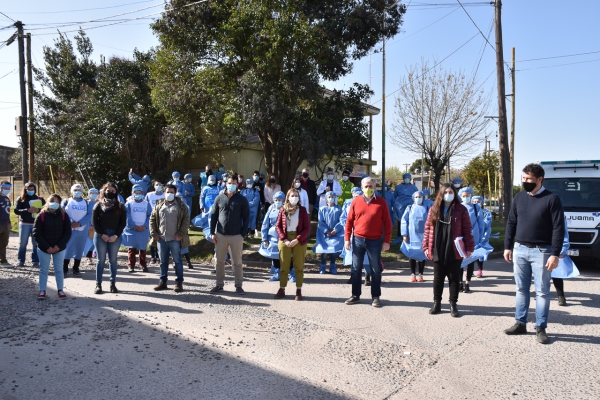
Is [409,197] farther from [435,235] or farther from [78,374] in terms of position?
[78,374]

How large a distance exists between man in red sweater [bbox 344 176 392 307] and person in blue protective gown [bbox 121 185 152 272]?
531 cm

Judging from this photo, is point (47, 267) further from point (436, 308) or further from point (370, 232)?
point (436, 308)

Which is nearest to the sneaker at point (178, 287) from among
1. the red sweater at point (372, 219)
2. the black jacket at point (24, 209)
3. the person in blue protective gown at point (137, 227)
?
the person in blue protective gown at point (137, 227)

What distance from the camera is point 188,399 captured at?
405cm

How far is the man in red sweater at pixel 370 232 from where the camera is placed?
289 inches

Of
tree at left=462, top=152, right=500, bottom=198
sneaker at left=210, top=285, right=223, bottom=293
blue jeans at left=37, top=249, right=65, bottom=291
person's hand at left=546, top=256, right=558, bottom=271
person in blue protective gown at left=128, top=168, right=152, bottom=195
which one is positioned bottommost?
sneaker at left=210, top=285, right=223, bottom=293

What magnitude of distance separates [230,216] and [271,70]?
6378 mm

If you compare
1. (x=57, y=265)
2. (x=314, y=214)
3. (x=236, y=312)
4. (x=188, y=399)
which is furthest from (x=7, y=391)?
(x=314, y=214)

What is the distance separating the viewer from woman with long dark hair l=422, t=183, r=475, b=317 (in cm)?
682

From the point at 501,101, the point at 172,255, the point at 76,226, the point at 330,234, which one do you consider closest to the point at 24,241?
the point at 76,226

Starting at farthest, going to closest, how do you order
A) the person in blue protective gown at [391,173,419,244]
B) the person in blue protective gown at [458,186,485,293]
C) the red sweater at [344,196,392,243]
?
the person in blue protective gown at [391,173,419,244] < the person in blue protective gown at [458,186,485,293] < the red sweater at [344,196,392,243]

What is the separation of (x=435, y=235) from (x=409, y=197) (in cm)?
768

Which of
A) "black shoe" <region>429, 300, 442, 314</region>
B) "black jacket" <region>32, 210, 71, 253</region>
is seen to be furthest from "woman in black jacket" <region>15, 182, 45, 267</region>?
"black shoe" <region>429, 300, 442, 314</region>

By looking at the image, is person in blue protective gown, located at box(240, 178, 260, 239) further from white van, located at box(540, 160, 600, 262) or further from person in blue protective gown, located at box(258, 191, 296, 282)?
white van, located at box(540, 160, 600, 262)
